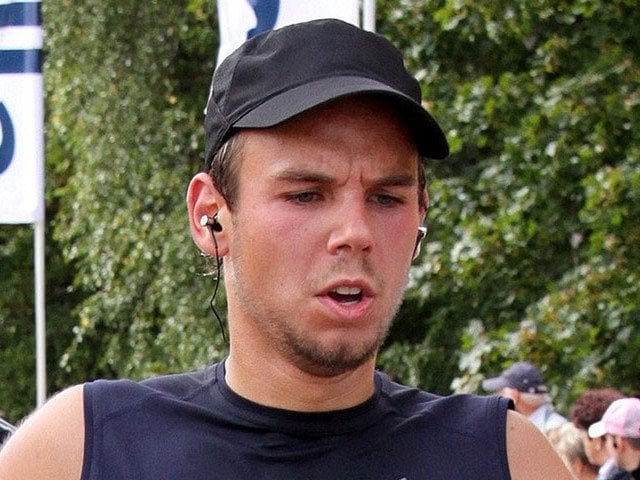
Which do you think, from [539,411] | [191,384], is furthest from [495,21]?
[191,384]

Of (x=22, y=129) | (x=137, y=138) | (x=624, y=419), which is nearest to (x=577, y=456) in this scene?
(x=624, y=419)

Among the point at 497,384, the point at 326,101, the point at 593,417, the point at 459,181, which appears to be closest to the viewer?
the point at 326,101

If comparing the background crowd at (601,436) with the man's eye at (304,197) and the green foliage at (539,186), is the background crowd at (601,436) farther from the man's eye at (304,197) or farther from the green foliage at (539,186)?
the man's eye at (304,197)

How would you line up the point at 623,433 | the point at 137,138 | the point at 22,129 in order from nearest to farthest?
1. the point at 623,433
2. the point at 22,129
3. the point at 137,138

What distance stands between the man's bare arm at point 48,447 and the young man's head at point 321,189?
0.23 m

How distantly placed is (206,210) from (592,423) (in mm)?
4072

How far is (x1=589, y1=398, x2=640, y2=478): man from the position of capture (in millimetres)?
5312

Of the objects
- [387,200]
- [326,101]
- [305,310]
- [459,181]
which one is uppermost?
[326,101]

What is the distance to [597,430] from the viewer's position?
546 centimetres

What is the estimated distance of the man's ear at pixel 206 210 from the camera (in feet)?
6.03

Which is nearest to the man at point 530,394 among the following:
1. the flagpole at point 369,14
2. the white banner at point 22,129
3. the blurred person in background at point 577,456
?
the blurred person in background at point 577,456

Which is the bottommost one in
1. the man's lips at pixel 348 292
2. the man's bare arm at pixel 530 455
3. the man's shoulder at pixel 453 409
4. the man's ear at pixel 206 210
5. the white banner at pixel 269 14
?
the man's bare arm at pixel 530 455

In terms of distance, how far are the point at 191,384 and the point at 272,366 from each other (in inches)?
5.3

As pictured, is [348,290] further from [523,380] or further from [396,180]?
[523,380]
